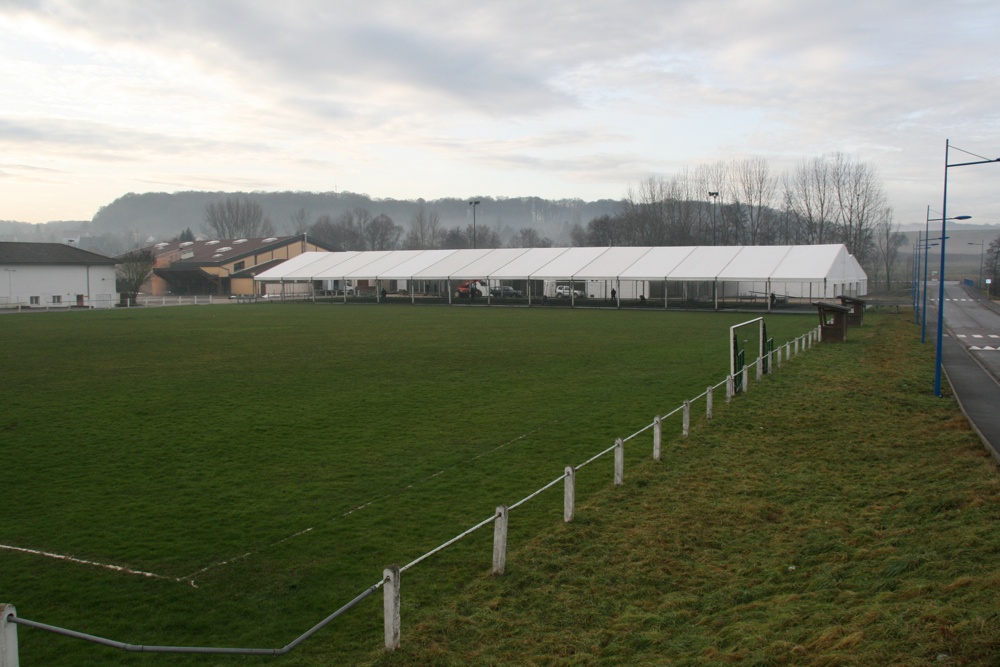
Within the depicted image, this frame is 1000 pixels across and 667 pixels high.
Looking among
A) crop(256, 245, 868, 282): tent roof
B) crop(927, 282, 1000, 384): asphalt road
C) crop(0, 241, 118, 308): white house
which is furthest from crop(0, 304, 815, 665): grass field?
crop(0, 241, 118, 308): white house

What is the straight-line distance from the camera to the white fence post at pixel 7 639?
4.69 m

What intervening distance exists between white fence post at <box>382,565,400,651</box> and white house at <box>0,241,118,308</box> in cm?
5805

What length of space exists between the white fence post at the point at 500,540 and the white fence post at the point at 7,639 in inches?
155

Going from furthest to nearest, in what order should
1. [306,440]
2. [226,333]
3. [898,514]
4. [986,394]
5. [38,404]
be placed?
1. [226,333]
2. [986,394]
3. [38,404]
4. [306,440]
5. [898,514]

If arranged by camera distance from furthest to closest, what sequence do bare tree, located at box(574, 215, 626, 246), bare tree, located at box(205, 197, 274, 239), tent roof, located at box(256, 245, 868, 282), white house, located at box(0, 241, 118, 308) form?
bare tree, located at box(205, 197, 274, 239), bare tree, located at box(574, 215, 626, 246), white house, located at box(0, 241, 118, 308), tent roof, located at box(256, 245, 868, 282)

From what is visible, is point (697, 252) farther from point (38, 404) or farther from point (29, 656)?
point (29, 656)

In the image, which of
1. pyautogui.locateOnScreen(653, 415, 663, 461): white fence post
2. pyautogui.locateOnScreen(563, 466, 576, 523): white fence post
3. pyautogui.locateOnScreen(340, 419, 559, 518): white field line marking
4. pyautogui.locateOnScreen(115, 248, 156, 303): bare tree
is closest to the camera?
pyautogui.locateOnScreen(563, 466, 576, 523): white fence post

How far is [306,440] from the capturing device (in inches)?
537

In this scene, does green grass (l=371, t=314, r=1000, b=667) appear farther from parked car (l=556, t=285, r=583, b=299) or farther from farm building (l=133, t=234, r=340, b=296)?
farm building (l=133, t=234, r=340, b=296)

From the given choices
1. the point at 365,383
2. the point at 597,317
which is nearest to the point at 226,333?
the point at 365,383

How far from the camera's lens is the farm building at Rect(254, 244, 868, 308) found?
49750 millimetres

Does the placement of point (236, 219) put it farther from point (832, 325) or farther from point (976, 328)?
point (832, 325)

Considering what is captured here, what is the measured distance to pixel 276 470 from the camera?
11695 millimetres

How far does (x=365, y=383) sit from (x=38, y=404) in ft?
23.7
